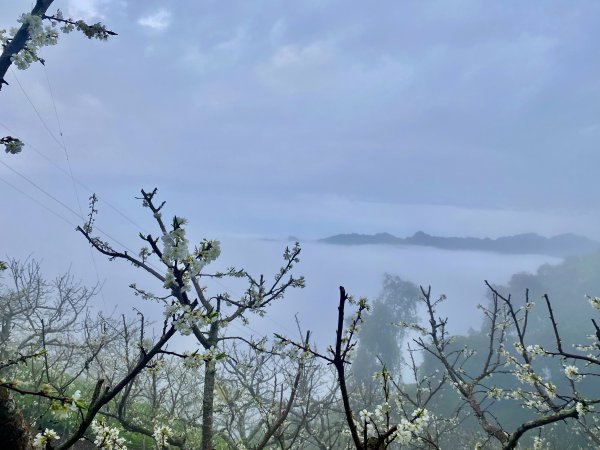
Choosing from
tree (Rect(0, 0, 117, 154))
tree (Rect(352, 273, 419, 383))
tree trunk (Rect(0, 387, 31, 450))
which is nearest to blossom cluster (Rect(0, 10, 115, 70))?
tree (Rect(0, 0, 117, 154))

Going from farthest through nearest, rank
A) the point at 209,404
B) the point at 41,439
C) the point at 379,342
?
the point at 379,342 → the point at 209,404 → the point at 41,439

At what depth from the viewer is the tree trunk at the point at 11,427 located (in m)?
2.15

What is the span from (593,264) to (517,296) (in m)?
16.6

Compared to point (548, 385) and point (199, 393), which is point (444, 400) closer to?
point (199, 393)

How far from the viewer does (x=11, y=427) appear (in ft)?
7.13

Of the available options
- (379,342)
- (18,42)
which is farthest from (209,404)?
(379,342)

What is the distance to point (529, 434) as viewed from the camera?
2625 centimetres

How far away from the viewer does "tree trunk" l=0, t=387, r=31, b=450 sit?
2.15 m

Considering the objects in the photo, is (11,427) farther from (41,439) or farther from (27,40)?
(27,40)

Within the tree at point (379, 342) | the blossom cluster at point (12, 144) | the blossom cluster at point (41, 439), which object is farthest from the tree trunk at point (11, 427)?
the tree at point (379, 342)

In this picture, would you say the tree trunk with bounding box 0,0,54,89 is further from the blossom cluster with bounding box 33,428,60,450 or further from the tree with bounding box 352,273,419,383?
the tree with bounding box 352,273,419,383

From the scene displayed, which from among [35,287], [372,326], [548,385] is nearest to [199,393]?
[35,287]

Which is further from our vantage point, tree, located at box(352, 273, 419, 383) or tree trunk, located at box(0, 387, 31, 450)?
tree, located at box(352, 273, 419, 383)

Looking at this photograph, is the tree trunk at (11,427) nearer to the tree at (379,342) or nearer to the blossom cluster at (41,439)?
the blossom cluster at (41,439)
